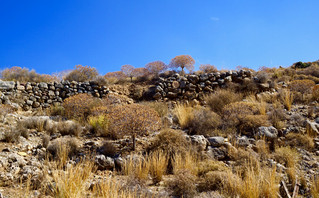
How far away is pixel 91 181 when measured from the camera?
Answer: 383 cm

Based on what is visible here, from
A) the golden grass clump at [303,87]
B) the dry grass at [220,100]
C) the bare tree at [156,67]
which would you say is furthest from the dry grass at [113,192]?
the bare tree at [156,67]

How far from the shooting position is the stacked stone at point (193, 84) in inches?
450

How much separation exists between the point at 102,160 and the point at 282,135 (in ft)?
17.9

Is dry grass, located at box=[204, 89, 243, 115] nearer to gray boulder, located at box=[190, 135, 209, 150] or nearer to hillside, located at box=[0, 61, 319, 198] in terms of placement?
hillside, located at box=[0, 61, 319, 198]

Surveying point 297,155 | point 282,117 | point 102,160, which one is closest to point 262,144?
point 297,155

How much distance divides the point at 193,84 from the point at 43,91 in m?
8.59

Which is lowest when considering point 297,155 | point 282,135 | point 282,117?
point 297,155

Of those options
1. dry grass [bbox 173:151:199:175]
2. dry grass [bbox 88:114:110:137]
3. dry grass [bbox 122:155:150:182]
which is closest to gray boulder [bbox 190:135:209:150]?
dry grass [bbox 173:151:199:175]

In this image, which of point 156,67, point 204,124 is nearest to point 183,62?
point 156,67

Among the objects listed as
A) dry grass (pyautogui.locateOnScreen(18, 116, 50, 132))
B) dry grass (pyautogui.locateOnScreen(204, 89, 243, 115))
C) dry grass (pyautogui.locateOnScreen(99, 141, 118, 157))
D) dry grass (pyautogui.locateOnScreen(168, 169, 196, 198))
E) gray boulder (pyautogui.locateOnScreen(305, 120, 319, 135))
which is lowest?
dry grass (pyautogui.locateOnScreen(168, 169, 196, 198))

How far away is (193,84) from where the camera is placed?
39.2ft

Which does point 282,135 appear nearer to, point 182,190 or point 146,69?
point 182,190

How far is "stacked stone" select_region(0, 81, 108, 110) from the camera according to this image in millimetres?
9875

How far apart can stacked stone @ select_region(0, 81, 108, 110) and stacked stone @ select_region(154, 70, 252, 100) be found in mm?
3448
